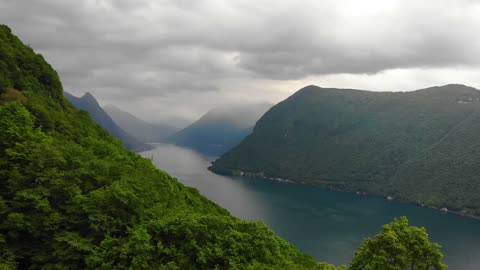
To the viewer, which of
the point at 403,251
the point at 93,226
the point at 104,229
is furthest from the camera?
the point at 403,251

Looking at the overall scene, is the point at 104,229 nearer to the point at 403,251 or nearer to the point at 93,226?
the point at 93,226

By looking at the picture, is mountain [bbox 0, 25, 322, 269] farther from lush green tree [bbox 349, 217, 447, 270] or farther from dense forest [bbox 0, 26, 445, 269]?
lush green tree [bbox 349, 217, 447, 270]

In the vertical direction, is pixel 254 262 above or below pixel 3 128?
below

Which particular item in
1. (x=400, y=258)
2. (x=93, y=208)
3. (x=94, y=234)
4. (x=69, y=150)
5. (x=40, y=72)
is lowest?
(x=400, y=258)

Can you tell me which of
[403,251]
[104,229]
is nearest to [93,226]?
[104,229]

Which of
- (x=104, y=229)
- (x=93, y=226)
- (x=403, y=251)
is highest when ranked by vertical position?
(x=93, y=226)

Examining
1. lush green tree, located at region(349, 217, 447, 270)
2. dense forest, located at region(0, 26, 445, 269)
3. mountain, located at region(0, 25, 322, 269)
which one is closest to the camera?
mountain, located at region(0, 25, 322, 269)

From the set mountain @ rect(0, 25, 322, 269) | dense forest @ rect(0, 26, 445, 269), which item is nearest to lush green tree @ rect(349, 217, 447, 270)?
dense forest @ rect(0, 26, 445, 269)

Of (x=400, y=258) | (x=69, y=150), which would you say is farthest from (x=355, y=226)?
(x=69, y=150)

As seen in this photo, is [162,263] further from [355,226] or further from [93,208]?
[355,226]
